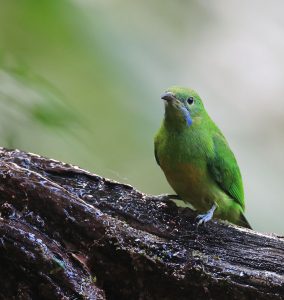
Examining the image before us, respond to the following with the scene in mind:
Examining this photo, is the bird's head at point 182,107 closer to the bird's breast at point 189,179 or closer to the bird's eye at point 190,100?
the bird's eye at point 190,100

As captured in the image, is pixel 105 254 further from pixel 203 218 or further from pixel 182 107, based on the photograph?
pixel 182 107

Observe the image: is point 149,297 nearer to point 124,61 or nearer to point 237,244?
point 237,244

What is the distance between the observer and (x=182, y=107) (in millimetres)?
3000

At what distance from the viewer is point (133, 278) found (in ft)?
7.17

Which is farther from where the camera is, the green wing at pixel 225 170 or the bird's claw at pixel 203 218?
the green wing at pixel 225 170

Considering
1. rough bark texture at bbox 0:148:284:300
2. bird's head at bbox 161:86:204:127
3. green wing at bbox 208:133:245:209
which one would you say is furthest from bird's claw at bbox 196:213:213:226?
bird's head at bbox 161:86:204:127

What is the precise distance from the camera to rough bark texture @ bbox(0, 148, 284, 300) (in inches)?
79.4

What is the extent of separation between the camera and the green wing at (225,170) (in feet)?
9.94

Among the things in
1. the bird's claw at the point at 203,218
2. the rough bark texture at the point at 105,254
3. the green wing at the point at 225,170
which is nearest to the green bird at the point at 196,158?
the green wing at the point at 225,170

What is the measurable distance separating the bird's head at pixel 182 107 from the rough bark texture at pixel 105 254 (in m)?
0.73

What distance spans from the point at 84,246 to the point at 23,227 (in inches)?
9.1

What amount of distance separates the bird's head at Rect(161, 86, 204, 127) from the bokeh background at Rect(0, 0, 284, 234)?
8 cm

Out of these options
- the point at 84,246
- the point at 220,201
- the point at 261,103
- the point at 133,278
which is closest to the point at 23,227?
the point at 84,246

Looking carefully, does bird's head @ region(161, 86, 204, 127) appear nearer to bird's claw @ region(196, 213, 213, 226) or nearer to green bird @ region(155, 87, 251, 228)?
green bird @ region(155, 87, 251, 228)
